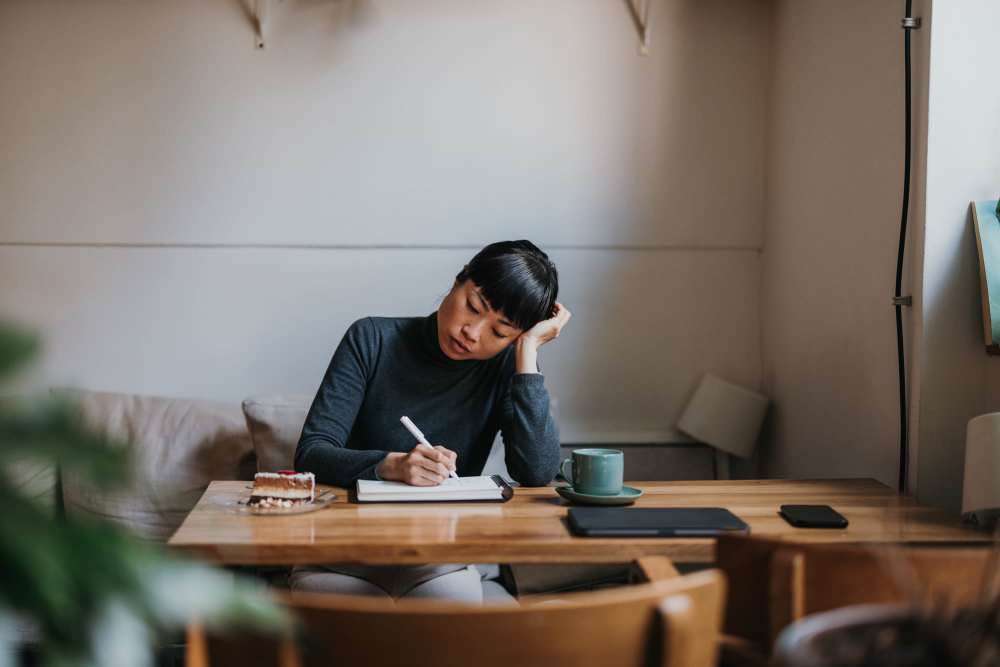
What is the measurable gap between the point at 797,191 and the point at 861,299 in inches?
21.9

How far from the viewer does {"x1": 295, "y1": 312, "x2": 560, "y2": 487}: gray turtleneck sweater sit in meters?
2.08

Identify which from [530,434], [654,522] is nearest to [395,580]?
[530,434]

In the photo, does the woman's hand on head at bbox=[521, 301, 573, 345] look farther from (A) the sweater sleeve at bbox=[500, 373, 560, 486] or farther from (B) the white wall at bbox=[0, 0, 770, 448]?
(B) the white wall at bbox=[0, 0, 770, 448]

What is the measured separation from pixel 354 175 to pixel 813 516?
1.85 metres

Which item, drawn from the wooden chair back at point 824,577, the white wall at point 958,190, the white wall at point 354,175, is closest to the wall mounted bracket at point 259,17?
the white wall at point 354,175

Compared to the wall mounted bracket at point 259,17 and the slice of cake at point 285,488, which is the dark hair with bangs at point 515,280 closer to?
the slice of cake at point 285,488

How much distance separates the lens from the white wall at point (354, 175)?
292cm

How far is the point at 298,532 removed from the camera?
1555 mm

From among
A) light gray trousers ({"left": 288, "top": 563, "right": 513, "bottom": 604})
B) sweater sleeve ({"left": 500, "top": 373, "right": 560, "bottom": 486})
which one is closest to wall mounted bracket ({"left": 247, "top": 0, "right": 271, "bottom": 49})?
sweater sleeve ({"left": 500, "top": 373, "right": 560, "bottom": 486})

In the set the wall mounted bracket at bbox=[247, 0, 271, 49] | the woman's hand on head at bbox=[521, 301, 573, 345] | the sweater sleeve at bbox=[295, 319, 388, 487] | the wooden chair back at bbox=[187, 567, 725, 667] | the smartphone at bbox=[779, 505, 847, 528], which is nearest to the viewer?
the wooden chair back at bbox=[187, 567, 725, 667]

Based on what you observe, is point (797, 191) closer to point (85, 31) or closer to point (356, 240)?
point (356, 240)

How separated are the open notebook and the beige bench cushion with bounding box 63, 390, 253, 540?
2.90 ft

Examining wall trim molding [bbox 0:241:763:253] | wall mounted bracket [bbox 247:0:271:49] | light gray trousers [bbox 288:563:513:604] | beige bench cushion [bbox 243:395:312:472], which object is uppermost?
wall mounted bracket [bbox 247:0:271:49]

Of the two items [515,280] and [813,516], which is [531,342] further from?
[813,516]
